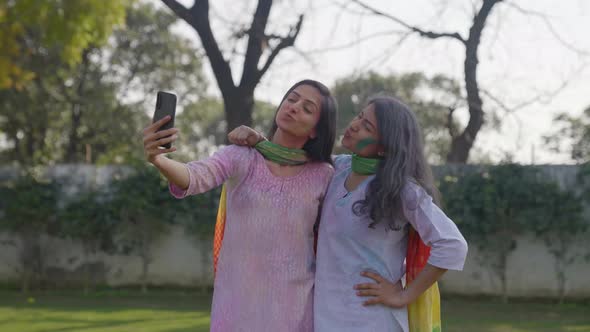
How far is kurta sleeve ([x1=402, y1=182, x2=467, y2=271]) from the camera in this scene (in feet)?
7.57

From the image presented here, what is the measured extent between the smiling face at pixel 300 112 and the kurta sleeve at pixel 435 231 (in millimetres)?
422

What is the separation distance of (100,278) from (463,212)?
441 cm

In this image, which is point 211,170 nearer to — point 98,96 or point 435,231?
Answer: point 435,231

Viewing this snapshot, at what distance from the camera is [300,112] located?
2.54 m

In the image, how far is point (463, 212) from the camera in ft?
27.8

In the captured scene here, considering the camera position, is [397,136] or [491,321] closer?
[397,136]

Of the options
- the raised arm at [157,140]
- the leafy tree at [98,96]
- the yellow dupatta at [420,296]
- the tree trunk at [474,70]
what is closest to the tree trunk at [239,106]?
the tree trunk at [474,70]

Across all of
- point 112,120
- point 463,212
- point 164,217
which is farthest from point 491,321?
point 112,120

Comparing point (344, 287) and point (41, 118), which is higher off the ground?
point (41, 118)

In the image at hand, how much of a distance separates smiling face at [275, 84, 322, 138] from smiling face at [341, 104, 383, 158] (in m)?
0.14

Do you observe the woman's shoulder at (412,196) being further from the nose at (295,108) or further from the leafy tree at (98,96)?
the leafy tree at (98,96)

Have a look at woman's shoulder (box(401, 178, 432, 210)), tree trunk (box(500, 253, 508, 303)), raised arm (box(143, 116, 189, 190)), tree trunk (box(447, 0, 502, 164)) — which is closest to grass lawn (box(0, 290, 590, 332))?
tree trunk (box(500, 253, 508, 303))

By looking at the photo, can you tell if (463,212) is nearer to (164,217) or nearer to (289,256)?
(164,217)

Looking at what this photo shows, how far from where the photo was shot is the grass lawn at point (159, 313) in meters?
6.40
